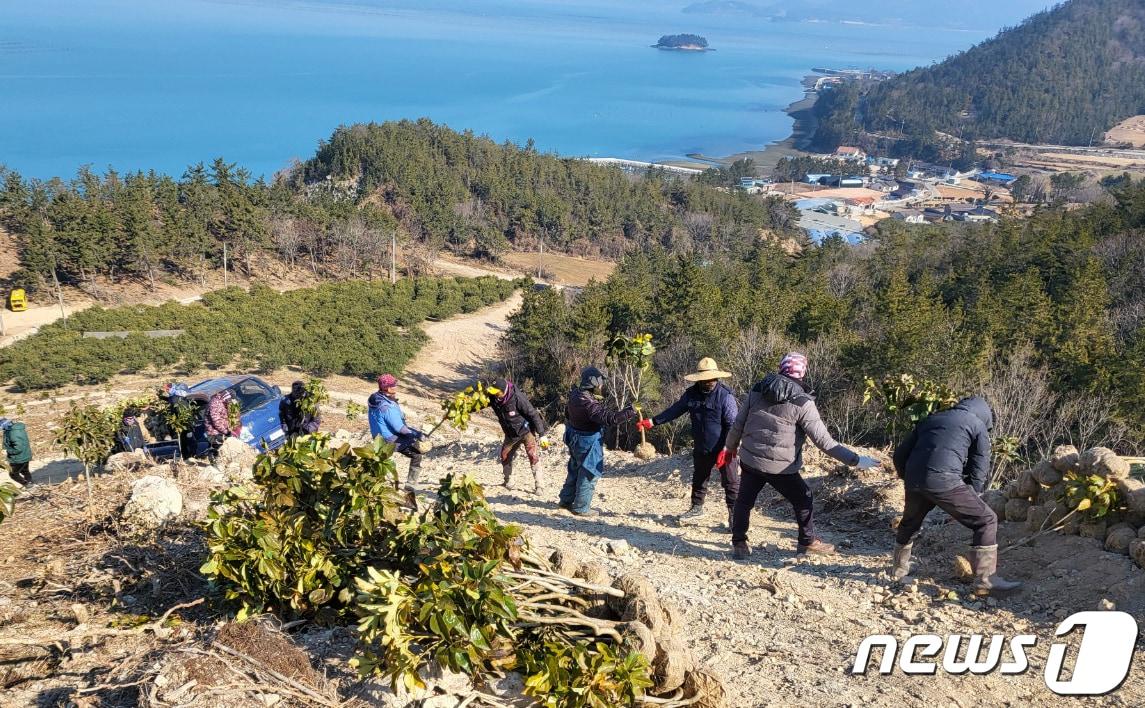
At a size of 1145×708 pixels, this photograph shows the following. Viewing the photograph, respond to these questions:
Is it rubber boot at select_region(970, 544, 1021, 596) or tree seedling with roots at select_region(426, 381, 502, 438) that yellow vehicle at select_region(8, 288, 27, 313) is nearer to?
tree seedling with roots at select_region(426, 381, 502, 438)

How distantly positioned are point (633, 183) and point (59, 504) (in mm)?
74216

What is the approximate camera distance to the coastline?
418 feet

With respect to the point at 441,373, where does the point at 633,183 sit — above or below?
above

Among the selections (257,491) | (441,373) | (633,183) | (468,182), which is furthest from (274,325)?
(633,183)

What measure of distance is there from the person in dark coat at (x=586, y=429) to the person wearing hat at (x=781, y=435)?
1225 mm

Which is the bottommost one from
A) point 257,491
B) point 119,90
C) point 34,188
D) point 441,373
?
point 441,373

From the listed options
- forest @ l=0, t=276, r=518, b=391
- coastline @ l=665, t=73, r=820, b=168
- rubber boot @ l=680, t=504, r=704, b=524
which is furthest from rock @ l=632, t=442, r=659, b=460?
coastline @ l=665, t=73, r=820, b=168

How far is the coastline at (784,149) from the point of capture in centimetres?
12731

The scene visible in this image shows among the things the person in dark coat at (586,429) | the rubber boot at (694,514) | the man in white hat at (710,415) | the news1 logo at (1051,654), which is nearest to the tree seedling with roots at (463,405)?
the person in dark coat at (586,429)

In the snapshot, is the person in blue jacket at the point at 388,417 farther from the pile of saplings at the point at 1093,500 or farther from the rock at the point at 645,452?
the pile of saplings at the point at 1093,500

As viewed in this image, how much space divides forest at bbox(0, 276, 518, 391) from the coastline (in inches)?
3563

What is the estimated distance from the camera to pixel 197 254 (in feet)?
135

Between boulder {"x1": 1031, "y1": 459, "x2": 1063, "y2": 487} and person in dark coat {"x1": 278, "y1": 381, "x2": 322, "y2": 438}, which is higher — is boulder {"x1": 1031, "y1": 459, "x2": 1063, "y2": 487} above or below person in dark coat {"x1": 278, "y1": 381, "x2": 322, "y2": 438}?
above

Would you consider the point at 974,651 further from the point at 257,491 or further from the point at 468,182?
the point at 468,182
